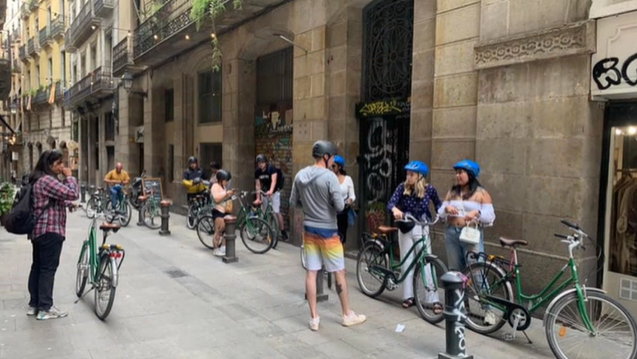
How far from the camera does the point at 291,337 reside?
190 inches

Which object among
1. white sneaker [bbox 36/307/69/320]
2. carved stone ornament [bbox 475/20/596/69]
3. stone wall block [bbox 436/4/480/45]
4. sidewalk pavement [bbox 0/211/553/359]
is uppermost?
stone wall block [bbox 436/4/480/45]

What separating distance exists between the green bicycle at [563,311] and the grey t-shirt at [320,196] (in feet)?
5.13

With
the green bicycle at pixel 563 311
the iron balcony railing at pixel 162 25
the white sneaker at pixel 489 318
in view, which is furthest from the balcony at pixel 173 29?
the white sneaker at pixel 489 318

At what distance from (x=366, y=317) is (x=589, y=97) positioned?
3416mm

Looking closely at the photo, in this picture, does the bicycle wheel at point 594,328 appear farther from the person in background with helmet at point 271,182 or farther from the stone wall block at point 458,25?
the person in background with helmet at point 271,182

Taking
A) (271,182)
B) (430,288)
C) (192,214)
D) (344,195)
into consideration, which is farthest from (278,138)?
(430,288)

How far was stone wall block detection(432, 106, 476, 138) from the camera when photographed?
20.5 feet

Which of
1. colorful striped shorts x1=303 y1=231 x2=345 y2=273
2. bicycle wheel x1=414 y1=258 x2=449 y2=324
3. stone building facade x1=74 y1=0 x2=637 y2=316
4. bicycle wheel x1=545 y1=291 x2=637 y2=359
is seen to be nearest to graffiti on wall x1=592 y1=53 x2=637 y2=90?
stone building facade x1=74 y1=0 x2=637 y2=316

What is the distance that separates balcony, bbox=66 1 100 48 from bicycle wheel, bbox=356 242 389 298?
884 inches

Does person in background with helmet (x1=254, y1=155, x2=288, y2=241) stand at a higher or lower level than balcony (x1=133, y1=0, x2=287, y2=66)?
lower

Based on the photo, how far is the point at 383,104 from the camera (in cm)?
828

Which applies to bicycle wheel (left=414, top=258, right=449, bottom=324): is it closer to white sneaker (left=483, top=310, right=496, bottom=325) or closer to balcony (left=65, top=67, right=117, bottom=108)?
white sneaker (left=483, top=310, right=496, bottom=325)

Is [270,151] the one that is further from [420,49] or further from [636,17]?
[636,17]

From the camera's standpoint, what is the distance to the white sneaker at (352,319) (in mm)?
5141
